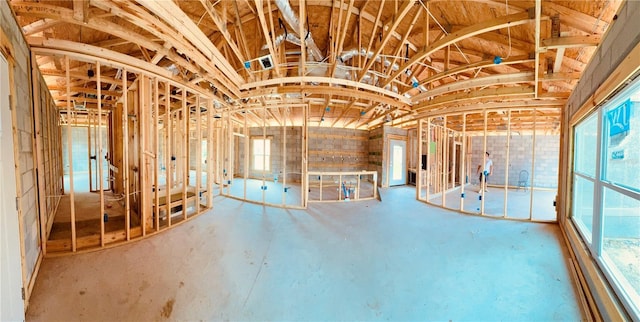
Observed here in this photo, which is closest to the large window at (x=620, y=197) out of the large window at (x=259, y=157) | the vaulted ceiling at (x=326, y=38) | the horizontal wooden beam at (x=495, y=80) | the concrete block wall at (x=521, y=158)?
the vaulted ceiling at (x=326, y=38)

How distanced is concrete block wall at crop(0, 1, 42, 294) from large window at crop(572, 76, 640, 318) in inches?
186

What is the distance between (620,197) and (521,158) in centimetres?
877

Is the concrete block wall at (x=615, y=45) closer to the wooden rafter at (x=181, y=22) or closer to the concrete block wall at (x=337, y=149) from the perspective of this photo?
the wooden rafter at (x=181, y=22)

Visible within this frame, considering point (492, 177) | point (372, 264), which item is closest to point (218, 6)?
point (372, 264)

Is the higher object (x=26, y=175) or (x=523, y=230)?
(x=26, y=175)

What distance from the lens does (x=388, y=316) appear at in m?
1.77

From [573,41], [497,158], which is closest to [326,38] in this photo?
[573,41]

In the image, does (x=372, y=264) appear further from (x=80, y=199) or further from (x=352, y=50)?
(x=80, y=199)

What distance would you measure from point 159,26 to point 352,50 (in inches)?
121

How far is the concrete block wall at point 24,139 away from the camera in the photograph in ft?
5.85

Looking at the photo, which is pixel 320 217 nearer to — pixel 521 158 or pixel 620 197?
pixel 620 197

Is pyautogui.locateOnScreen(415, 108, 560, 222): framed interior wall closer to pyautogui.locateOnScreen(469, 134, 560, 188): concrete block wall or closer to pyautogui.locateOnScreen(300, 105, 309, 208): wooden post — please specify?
pyautogui.locateOnScreen(469, 134, 560, 188): concrete block wall

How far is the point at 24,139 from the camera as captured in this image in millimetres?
2051

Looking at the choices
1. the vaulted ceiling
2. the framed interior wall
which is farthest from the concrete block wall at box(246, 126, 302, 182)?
the framed interior wall
